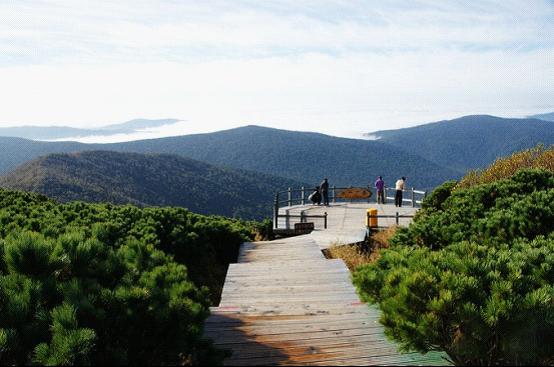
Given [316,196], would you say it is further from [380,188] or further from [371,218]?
[371,218]

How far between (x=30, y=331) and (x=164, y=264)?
153cm

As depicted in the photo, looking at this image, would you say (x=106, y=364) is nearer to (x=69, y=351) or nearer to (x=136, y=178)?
(x=69, y=351)

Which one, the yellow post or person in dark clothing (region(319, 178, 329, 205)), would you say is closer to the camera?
the yellow post

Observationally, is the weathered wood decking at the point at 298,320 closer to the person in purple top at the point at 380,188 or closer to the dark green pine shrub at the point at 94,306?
the dark green pine shrub at the point at 94,306

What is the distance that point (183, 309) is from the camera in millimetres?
4207

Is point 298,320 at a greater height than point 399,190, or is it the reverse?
point 399,190

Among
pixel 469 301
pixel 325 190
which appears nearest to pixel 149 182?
pixel 325 190

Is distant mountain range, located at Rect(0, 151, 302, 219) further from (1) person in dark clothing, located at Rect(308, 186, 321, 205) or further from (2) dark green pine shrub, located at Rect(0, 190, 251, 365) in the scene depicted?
(2) dark green pine shrub, located at Rect(0, 190, 251, 365)

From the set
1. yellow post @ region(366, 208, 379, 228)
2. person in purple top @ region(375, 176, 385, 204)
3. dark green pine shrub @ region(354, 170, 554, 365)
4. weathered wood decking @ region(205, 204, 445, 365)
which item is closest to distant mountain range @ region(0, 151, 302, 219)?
person in purple top @ region(375, 176, 385, 204)

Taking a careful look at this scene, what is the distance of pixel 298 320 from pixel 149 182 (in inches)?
6724

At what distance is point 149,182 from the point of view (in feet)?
564

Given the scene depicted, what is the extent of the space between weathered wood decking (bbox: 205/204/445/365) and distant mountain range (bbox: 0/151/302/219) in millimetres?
123251

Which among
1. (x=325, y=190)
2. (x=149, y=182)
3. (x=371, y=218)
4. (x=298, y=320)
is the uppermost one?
(x=325, y=190)

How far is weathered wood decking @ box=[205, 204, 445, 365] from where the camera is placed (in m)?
4.79
